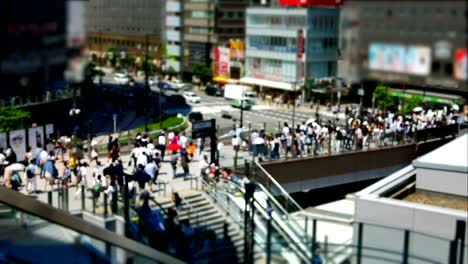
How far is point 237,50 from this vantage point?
1139 inches

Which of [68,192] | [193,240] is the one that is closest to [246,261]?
[193,240]

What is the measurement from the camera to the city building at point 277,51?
22.3 meters

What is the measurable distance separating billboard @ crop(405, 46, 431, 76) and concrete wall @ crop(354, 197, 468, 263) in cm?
314

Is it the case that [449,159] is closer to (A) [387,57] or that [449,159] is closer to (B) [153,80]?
(A) [387,57]

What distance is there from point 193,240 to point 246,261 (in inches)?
18.7

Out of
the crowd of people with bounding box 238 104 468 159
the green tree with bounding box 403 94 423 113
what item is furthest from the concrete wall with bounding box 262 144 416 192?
the green tree with bounding box 403 94 423 113

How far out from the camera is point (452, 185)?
27.9ft

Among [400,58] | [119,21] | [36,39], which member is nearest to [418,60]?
[400,58]

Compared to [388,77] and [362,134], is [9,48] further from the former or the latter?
[362,134]

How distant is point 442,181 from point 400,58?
771 cm

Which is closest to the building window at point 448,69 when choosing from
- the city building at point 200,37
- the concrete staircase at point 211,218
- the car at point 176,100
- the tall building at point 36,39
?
the tall building at point 36,39

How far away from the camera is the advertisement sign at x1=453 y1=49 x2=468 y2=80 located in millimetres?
1308

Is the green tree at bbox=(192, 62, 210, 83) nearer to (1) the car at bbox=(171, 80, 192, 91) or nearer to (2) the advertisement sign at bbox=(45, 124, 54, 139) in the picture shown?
(1) the car at bbox=(171, 80, 192, 91)

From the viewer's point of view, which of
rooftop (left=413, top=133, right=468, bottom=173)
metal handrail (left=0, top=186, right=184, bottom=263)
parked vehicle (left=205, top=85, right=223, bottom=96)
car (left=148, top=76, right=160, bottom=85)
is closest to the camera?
metal handrail (left=0, top=186, right=184, bottom=263)
